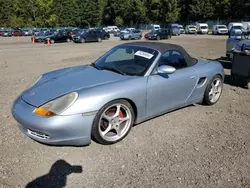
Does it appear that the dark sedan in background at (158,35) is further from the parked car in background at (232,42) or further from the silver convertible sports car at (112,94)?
the silver convertible sports car at (112,94)

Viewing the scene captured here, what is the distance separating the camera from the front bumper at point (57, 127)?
124 inches

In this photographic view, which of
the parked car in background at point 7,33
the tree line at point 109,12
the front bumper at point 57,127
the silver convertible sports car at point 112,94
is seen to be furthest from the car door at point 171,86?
the tree line at point 109,12

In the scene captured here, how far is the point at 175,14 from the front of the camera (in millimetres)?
67562

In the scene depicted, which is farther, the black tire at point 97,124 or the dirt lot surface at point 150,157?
the black tire at point 97,124

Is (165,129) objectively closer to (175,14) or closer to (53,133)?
(53,133)

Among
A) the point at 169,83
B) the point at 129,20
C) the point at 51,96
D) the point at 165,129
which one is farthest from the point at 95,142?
the point at 129,20

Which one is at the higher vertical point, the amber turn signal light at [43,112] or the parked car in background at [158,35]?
the parked car in background at [158,35]

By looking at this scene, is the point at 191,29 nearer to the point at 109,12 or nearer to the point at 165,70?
the point at 109,12

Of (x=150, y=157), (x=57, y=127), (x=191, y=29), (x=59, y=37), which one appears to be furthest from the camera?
(x=191, y=29)

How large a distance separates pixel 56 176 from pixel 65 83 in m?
1.42

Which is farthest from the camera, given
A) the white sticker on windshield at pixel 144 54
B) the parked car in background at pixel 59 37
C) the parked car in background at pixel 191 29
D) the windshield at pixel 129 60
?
the parked car in background at pixel 191 29

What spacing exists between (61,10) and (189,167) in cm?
8127

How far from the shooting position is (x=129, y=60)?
4.45 m

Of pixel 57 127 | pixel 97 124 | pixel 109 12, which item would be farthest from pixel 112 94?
pixel 109 12
